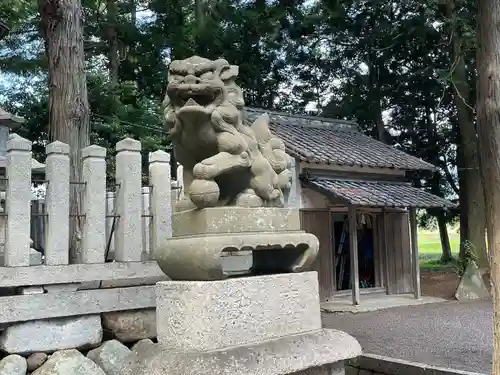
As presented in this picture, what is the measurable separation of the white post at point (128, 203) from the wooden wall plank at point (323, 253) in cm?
732

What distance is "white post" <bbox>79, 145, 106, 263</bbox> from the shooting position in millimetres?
4711

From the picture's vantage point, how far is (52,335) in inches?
176

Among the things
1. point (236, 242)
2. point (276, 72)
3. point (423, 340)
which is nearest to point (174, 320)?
point (236, 242)

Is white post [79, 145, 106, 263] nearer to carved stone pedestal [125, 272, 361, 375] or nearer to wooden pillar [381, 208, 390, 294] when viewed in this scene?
carved stone pedestal [125, 272, 361, 375]

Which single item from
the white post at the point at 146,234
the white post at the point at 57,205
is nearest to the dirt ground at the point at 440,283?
the white post at the point at 146,234

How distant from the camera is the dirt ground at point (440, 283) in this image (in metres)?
13.6

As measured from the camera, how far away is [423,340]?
8195mm

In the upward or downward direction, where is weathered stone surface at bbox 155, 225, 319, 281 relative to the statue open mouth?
downward

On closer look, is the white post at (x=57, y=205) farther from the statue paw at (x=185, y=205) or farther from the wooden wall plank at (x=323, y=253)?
the wooden wall plank at (x=323, y=253)

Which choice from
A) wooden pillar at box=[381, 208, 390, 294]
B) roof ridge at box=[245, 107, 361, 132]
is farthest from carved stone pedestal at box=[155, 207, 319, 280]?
roof ridge at box=[245, 107, 361, 132]

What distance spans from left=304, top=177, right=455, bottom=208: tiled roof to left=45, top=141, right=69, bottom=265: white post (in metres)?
7.18

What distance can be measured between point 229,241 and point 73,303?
2234 millimetres

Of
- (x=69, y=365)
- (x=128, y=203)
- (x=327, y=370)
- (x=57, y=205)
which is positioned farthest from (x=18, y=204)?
(x=327, y=370)

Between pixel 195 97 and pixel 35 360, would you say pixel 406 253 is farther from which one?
pixel 195 97
